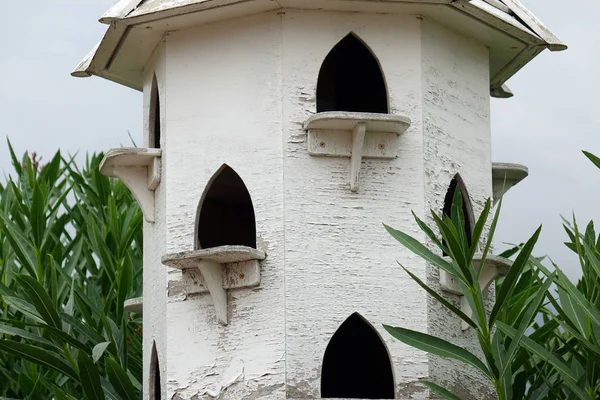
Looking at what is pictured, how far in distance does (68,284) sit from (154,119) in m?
3.03

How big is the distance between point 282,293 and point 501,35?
2106 millimetres

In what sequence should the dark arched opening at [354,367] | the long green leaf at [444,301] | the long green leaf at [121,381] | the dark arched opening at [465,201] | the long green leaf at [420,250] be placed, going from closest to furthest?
the long green leaf at [444,301] → the long green leaf at [420,250] → the dark arched opening at [465,201] → the dark arched opening at [354,367] → the long green leaf at [121,381]

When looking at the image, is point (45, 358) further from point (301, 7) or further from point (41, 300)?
point (301, 7)

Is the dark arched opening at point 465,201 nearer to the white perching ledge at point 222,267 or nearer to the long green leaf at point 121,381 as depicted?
the white perching ledge at point 222,267

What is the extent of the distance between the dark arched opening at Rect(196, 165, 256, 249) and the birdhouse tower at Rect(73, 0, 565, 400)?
14.0 inches

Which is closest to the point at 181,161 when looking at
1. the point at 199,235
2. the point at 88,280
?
the point at 199,235

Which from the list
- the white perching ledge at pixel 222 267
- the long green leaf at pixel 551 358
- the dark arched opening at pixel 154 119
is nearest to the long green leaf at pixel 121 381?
the dark arched opening at pixel 154 119

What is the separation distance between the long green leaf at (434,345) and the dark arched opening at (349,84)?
1.65 meters

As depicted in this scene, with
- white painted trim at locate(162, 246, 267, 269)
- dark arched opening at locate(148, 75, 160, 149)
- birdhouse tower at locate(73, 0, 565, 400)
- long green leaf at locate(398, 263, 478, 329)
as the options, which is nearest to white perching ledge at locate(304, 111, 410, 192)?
birdhouse tower at locate(73, 0, 565, 400)

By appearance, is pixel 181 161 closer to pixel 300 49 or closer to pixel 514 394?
pixel 300 49

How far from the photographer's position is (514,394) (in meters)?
9.84

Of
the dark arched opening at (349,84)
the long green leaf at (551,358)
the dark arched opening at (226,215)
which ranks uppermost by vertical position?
the dark arched opening at (349,84)

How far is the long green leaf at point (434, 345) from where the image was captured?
28.6ft

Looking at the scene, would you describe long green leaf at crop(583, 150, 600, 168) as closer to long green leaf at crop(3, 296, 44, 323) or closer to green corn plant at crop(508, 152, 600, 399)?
green corn plant at crop(508, 152, 600, 399)
